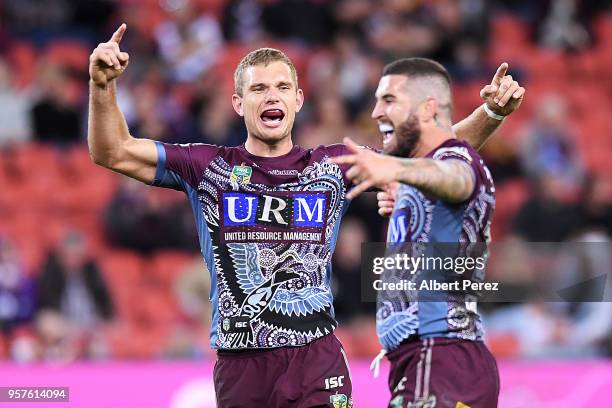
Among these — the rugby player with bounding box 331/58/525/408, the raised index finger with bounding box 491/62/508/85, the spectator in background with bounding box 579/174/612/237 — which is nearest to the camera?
the rugby player with bounding box 331/58/525/408

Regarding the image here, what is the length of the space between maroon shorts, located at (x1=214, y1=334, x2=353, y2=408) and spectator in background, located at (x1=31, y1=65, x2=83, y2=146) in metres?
7.47

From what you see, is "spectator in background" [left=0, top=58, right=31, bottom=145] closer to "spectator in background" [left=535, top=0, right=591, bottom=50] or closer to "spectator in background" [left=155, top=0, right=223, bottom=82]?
"spectator in background" [left=155, top=0, right=223, bottom=82]

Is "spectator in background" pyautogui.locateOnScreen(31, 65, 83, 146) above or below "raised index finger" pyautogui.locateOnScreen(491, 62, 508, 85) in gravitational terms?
above

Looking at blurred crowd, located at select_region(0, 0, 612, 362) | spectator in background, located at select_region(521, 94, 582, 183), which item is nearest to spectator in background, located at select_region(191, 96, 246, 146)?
blurred crowd, located at select_region(0, 0, 612, 362)

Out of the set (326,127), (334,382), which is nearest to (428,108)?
(334,382)

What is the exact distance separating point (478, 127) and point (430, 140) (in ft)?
3.81

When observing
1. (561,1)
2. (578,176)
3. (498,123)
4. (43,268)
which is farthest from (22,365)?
(561,1)

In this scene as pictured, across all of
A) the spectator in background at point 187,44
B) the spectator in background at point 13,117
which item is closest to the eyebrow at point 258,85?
the spectator in background at point 13,117

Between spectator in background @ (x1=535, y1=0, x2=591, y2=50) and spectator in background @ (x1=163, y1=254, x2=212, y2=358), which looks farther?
spectator in background @ (x1=535, y1=0, x2=591, y2=50)

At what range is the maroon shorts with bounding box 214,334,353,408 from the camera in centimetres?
537

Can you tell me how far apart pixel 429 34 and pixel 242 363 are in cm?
893

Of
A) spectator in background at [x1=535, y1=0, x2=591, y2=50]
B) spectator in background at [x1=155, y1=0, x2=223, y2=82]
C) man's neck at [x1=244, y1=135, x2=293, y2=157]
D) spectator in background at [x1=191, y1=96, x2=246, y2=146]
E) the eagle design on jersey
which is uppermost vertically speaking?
spectator in background at [x1=535, y1=0, x2=591, y2=50]

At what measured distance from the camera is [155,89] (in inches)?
500

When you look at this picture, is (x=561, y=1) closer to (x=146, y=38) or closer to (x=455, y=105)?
(x=455, y=105)
